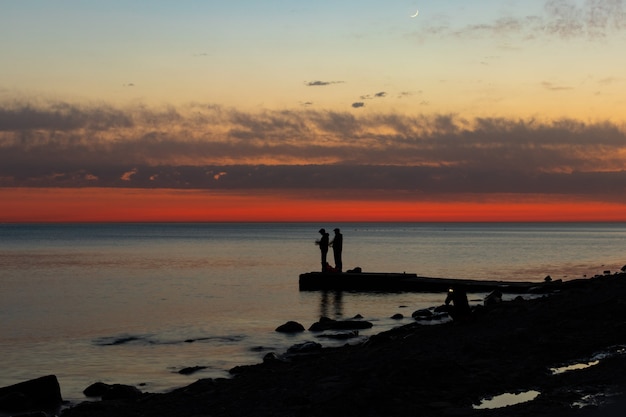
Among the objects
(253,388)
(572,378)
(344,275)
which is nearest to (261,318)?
(344,275)

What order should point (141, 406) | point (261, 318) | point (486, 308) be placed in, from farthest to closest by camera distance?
point (261, 318) → point (486, 308) → point (141, 406)

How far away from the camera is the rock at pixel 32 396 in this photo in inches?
690

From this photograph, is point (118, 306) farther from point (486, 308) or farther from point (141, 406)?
point (141, 406)

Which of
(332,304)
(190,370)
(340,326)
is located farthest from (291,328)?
(332,304)

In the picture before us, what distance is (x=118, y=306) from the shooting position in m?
43.3

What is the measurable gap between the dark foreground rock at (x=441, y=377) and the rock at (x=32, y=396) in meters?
1.55

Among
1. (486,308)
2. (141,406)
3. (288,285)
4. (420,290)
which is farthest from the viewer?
(288,285)

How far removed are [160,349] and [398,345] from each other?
1097 cm

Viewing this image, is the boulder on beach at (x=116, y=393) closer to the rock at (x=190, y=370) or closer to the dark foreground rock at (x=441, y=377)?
the dark foreground rock at (x=441, y=377)

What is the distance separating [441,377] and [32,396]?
995cm

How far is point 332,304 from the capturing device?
3906 cm

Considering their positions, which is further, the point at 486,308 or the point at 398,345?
the point at 486,308

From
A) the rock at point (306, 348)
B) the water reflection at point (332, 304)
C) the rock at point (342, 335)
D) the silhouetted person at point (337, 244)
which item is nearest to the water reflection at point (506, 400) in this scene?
the rock at point (306, 348)

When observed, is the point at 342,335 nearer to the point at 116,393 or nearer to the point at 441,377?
the point at 116,393
